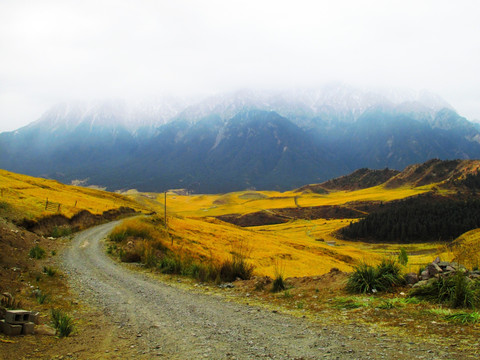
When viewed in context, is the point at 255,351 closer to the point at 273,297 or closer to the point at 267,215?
the point at 273,297

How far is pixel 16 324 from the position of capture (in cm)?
728

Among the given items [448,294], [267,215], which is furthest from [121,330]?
[267,215]

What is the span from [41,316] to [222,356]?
5.99m

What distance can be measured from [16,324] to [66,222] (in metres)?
31.4

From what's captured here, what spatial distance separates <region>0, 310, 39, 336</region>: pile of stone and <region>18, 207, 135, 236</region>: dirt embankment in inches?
949

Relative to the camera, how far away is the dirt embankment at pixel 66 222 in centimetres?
2878

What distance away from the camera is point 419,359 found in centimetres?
605

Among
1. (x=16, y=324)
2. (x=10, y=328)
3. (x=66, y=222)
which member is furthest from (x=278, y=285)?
(x=66, y=222)

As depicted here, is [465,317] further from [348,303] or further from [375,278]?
[375,278]

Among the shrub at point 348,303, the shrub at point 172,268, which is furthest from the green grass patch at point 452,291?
the shrub at point 172,268

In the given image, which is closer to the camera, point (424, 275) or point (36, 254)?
point (424, 275)

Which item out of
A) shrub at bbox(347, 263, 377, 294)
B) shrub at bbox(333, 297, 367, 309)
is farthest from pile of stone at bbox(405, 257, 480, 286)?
shrub at bbox(333, 297, 367, 309)

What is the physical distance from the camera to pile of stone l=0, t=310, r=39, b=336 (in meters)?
7.16

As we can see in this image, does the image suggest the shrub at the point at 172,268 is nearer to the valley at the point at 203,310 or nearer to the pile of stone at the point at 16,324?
the valley at the point at 203,310
